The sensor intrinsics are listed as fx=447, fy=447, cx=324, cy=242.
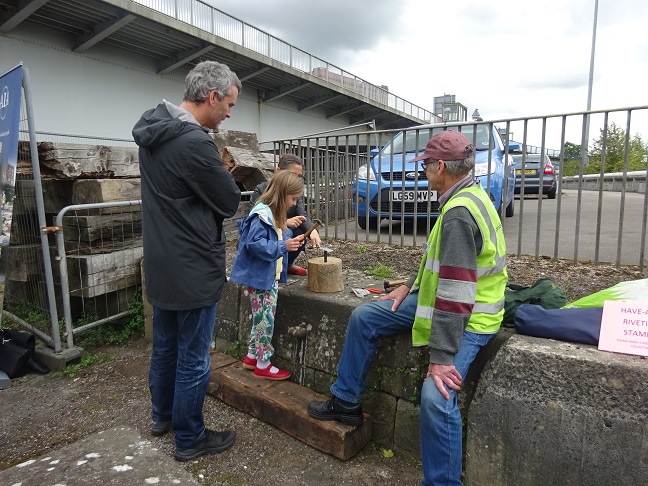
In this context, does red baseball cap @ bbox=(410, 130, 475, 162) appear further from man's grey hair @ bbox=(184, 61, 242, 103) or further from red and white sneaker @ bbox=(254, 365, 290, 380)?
red and white sneaker @ bbox=(254, 365, 290, 380)

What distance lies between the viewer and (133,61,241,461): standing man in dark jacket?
2.45 m

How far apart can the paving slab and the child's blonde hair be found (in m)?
1.70

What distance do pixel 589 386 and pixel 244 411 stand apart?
2301 mm

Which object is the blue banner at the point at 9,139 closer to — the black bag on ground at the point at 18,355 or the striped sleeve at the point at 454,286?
the black bag on ground at the point at 18,355

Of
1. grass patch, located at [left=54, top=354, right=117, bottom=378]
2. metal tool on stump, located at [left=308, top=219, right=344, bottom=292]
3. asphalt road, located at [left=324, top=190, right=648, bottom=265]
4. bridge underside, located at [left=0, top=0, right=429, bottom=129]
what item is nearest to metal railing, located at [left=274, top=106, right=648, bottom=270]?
asphalt road, located at [left=324, top=190, right=648, bottom=265]

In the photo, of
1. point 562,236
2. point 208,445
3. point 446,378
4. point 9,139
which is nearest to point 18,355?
point 9,139

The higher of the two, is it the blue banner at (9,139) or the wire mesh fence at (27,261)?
the blue banner at (9,139)

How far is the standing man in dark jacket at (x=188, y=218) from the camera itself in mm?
2453

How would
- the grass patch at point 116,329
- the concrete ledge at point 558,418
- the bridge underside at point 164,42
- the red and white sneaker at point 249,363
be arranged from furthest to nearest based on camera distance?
the bridge underside at point 164,42 → the grass patch at point 116,329 → the red and white sneaker at point 249,363 → the concrete ledge at point 558,418

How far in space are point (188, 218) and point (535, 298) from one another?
199cm

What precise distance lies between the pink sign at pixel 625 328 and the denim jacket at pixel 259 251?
6.28 ft

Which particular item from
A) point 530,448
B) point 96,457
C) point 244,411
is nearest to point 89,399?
point 96,457

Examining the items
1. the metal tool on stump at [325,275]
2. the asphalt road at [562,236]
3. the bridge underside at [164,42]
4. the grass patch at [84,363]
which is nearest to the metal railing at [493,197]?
the asphalt road at [562,236]

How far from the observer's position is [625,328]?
204cm
